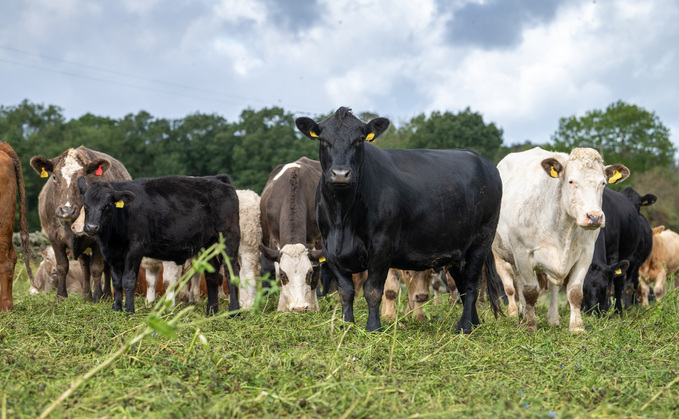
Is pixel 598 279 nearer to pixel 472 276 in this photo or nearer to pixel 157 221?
pixel 472 276

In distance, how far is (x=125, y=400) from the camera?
3.50 metres

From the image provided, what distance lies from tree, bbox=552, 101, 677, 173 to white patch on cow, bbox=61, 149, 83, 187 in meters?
44.2

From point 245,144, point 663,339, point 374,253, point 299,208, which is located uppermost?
point 245,144

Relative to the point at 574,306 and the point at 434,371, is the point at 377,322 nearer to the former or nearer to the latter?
A: the point at 434,371

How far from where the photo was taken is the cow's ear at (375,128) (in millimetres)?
Result: 6148

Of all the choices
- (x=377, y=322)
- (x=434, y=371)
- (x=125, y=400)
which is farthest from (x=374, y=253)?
(x=125, y=400)

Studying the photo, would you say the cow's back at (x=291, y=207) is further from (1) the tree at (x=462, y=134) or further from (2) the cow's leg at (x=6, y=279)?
(1) the tree at (x=462, y=134)

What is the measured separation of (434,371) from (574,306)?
342 cm

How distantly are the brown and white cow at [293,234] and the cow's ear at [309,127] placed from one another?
7.50 feet

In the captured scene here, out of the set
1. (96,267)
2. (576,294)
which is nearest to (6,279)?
(96,267)

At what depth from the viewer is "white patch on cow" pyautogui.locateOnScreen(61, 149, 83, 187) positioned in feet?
29.3

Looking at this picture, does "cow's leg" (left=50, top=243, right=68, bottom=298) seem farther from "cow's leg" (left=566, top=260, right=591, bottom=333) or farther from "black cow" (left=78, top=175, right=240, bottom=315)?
"cow's leg" (left=566, top=260, right=591, bottom=333)

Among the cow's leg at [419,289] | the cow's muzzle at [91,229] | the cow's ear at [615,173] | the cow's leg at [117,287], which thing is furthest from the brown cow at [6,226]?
the cow's ear at [615,173]

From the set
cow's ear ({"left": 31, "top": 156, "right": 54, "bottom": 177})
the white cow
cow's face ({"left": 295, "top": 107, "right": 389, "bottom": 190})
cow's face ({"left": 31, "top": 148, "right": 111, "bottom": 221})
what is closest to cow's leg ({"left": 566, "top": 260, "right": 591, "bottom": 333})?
the white cow
